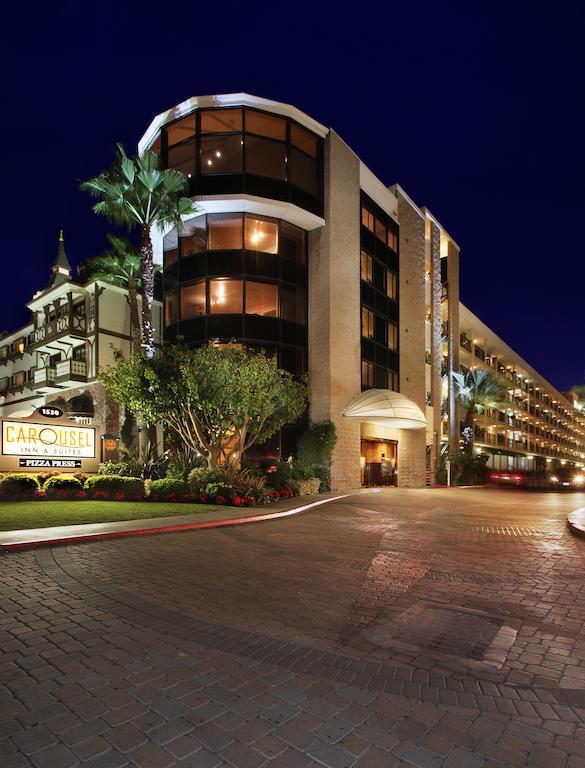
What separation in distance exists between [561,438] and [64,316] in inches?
3739

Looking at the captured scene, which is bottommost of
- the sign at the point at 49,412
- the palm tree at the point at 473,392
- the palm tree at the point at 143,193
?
the sign at the point at 49,412

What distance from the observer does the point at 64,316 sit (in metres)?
33.7

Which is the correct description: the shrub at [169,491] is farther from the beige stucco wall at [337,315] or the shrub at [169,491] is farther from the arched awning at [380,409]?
the arched awning at [380,409]

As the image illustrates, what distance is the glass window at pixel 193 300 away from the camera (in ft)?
82.3

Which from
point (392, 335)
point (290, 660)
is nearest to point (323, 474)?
point (392, 335)

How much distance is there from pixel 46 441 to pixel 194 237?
13366 mm

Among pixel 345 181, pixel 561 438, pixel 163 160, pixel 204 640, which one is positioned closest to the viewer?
pixel 204 640

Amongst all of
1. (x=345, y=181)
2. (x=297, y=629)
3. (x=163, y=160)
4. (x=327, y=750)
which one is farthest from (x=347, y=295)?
(x=327, y=750)

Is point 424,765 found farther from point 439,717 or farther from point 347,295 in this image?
point 347,295

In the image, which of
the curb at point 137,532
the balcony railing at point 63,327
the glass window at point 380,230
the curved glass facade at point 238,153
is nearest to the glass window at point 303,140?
the curved glass facade at point 238,153

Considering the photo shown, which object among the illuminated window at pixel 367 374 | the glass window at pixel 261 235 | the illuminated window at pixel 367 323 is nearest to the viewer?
the glass window at pixel 261 235

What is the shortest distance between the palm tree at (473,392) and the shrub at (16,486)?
3269cm

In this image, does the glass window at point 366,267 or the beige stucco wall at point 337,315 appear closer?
the beige stucco wall at point 337,315

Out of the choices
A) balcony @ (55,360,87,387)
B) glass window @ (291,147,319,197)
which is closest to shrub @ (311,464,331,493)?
glass window @ (291,147,319,197)
